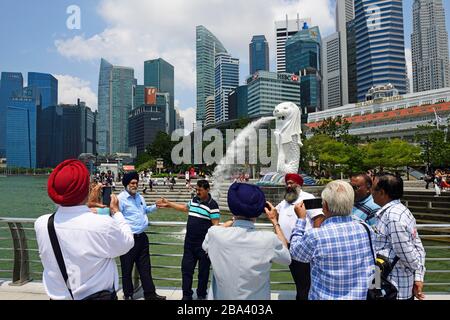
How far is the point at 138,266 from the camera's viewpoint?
4027 mm

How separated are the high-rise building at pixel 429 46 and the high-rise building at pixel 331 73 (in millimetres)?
40214

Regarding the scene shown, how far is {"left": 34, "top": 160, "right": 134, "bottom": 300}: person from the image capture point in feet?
6.77

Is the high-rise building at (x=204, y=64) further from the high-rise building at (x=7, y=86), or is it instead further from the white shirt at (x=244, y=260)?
the white shirt at (x=244, y=260)

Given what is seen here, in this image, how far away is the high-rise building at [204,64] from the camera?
18212 centimetres

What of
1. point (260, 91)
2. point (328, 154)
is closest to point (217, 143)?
point (328, 154)

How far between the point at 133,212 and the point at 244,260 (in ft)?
7.14

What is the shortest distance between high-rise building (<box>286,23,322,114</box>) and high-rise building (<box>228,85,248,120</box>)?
23645 millimetres

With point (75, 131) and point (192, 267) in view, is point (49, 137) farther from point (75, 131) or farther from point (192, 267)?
point (192, 267)

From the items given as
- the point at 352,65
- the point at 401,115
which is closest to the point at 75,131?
the point at 352,65

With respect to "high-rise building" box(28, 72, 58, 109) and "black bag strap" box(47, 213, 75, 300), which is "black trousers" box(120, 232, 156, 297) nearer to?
"black bag strap" box(47, 213, 75, 300)

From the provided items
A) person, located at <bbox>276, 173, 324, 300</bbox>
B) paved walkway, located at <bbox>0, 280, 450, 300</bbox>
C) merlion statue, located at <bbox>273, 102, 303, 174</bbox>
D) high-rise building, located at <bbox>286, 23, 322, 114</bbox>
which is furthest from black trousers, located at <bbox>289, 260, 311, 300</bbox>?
high-rise building, located at <bbox>286, 23, 322, 114</bbox>

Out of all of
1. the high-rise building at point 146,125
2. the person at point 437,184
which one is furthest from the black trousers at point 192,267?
the high-rise building at point 146,125
